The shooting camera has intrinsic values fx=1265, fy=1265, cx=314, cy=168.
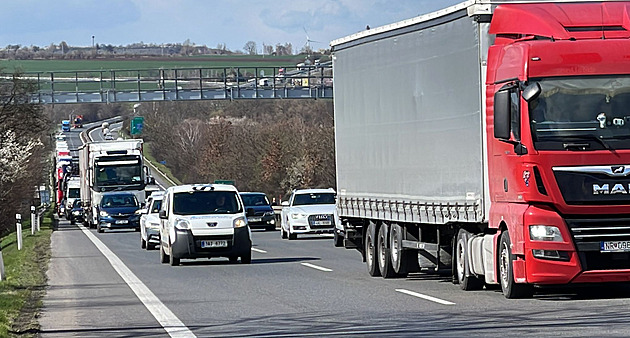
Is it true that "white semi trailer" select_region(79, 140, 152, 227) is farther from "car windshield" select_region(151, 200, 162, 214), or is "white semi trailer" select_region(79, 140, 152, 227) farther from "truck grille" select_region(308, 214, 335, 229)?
"car windshield" select_region(151, 200, 162, 214)

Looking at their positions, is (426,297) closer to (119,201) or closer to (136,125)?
(119,201)

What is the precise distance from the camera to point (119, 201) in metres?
54.2

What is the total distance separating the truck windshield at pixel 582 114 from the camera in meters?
14.5

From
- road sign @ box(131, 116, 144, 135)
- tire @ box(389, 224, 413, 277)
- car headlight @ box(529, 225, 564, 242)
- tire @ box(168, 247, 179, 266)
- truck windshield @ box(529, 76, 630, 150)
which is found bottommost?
tire @ box(168, 247, 179, 266)

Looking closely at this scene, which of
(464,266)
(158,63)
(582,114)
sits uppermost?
(158,63)

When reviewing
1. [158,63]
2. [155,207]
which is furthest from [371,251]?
[158,63]

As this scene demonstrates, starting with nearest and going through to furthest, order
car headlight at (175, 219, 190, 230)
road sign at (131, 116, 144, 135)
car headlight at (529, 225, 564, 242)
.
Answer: car headlight at (529, 225, 564, 242)
car headlight at (175, 219, 190, 230)
road sign at (131, 116, 144, 135)

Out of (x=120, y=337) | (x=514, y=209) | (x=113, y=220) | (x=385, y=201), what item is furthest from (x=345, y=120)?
(x=113, y=220)

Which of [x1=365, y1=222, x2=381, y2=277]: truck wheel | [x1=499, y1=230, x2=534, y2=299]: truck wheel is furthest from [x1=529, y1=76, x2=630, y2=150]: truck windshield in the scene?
[x1=365, y1=222, x2=381, y2=277]: truck wheel

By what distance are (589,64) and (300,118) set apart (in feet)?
291

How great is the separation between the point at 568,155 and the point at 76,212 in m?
57.3

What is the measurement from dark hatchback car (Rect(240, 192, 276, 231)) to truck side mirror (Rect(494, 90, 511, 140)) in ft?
112

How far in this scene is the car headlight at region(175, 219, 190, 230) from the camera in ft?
84.1

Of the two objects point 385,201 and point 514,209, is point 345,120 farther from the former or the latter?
point 514,209
